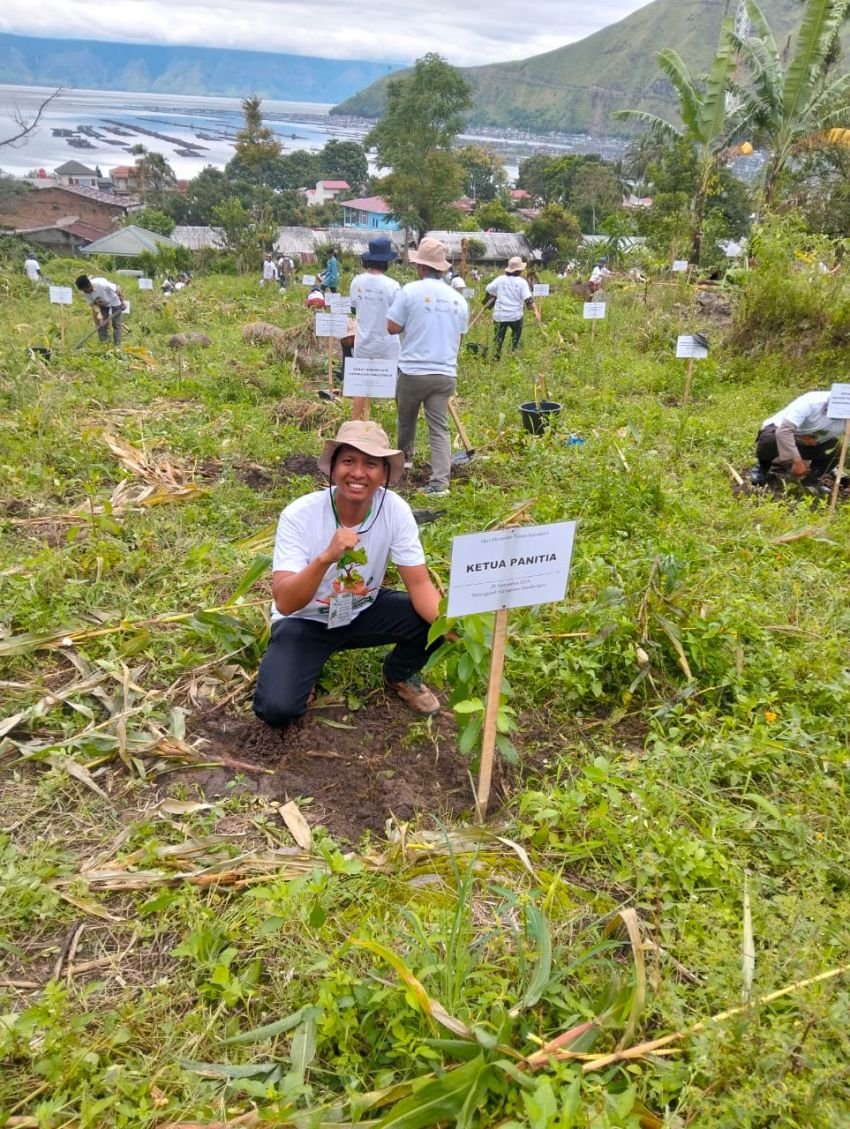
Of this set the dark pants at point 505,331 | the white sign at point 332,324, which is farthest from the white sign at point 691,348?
the dark pants at point 505,331

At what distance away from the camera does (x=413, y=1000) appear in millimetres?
1631

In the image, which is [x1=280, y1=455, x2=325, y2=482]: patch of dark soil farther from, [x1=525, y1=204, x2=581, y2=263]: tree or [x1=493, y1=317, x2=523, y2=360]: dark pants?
[x1=525, y1=204, x2=581, y2=263]: tree

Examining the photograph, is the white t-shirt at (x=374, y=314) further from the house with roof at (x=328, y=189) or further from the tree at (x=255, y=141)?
the house with roof at (x=328, y=189)

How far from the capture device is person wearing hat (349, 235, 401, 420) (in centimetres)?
614

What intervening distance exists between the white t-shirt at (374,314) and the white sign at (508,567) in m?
4.34

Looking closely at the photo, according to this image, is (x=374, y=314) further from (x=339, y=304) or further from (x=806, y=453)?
(x=806, y=453)

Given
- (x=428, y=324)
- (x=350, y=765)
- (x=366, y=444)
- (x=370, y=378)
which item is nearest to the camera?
(x=366, y=444)

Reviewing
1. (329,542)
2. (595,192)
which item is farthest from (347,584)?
(595,192)

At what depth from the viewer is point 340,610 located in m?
2.87

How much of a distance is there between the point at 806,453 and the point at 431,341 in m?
2.97

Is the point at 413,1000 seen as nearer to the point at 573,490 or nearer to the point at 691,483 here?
the point at 573,490

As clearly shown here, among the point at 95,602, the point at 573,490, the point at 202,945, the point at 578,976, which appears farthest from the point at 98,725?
the point at 573,490

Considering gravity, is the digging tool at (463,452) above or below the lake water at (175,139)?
below

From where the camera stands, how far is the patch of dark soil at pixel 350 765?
252cm
